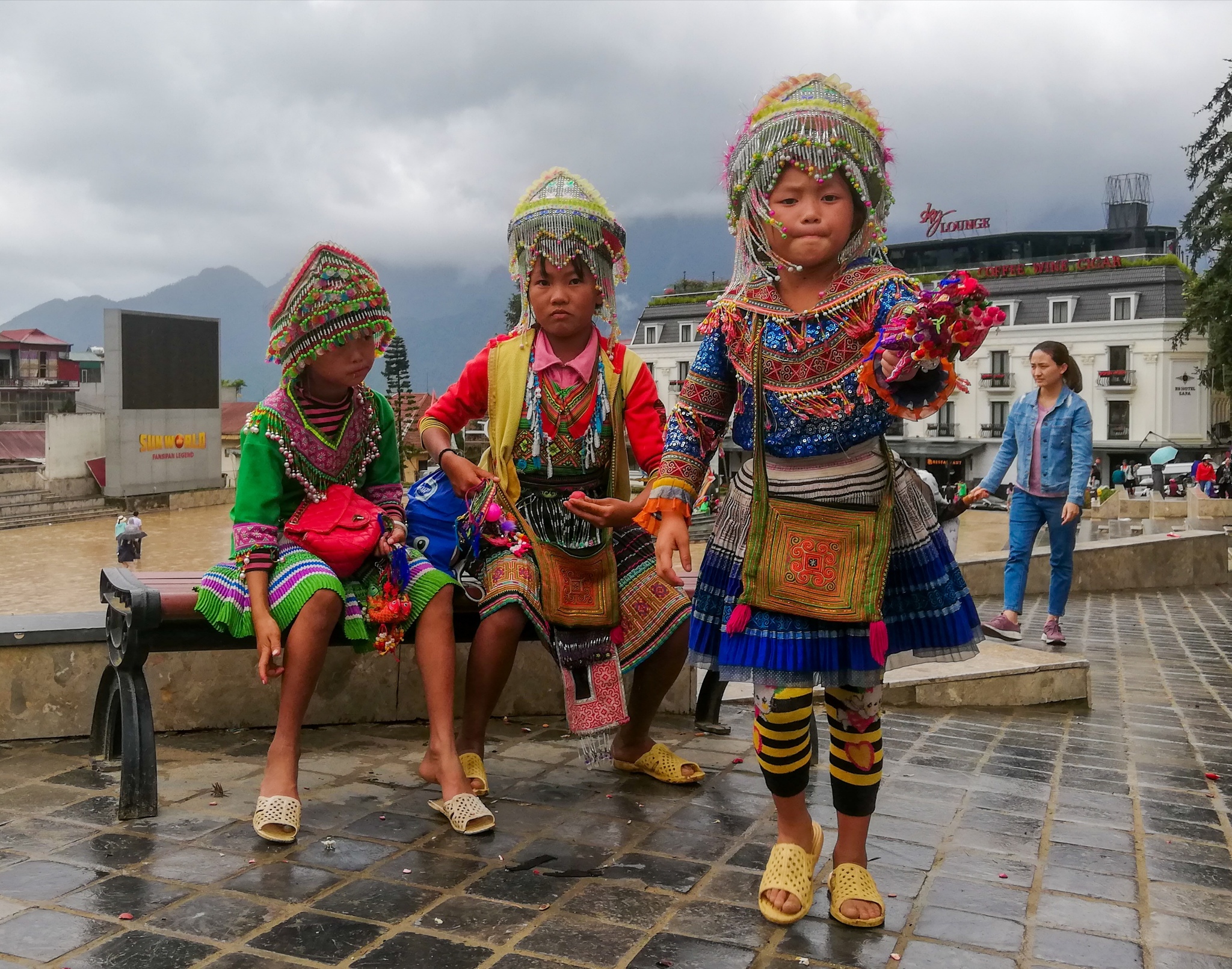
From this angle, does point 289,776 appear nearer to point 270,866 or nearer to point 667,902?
point 270,866

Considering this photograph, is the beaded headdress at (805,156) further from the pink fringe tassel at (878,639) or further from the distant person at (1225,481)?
the distant person at (1225,481)

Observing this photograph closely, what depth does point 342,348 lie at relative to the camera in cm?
351

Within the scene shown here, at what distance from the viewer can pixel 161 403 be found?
46281 mm

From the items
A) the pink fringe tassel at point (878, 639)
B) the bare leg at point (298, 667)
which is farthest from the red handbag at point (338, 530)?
the pink fringe tassel at point (878, 639)

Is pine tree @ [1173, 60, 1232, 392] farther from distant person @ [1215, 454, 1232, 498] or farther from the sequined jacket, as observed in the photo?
the sequined jacket

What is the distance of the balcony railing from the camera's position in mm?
50031

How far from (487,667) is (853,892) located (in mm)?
1467

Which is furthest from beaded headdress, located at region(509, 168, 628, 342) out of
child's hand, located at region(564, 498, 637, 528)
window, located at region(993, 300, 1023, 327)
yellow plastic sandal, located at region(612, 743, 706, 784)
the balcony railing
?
window, located at region(993, 300, 1023, 327)

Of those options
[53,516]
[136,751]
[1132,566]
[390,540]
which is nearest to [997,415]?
[53,516]

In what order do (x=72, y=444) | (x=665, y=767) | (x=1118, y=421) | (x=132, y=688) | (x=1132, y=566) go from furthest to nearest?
(x=1118, y=421) → (x=72, y=444) → (x=1132, y=566) → (x=665, y=767) → (x=132, y=688)

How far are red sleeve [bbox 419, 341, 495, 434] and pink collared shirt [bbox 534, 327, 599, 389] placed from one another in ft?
0.74

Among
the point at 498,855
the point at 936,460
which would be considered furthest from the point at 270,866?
the point at 936,460

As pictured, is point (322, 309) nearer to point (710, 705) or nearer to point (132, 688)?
point (132, 688)

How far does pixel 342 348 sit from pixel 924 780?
255 centimetres
